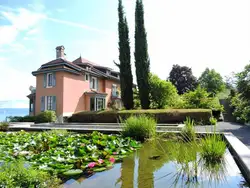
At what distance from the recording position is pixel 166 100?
782 inches

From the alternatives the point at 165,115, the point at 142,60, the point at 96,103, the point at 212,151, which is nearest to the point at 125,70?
the point at 142,60

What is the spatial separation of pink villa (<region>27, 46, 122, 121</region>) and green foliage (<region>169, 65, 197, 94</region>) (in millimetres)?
18122

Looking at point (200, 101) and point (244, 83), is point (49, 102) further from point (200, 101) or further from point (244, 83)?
point (244, 83)

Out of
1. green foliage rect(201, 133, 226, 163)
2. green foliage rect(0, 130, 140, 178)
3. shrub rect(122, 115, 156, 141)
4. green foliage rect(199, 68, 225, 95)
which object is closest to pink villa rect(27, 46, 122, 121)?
shrub rect(122, 115, 156, 141)

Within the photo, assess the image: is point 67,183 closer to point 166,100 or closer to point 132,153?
point 132,153

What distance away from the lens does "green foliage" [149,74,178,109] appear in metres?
19.8

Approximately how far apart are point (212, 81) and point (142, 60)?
29135 mm

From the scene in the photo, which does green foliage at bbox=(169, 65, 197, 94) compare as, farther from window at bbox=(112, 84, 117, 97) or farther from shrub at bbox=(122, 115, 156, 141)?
shrub at bbox=(122, 115, 156, 141)

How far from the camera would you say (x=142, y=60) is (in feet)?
64.5

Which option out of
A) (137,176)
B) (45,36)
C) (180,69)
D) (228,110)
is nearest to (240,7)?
(137,176)

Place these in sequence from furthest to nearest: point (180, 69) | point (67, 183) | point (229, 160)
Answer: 1. point (180, 69)
2. point (229, 160)
3. point (67, 183)

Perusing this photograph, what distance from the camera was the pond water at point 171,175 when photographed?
343 cm

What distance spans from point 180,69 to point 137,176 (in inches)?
1424

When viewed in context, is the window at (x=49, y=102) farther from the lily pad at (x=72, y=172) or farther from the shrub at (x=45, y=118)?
the lily pad at (x=72, y=172)
